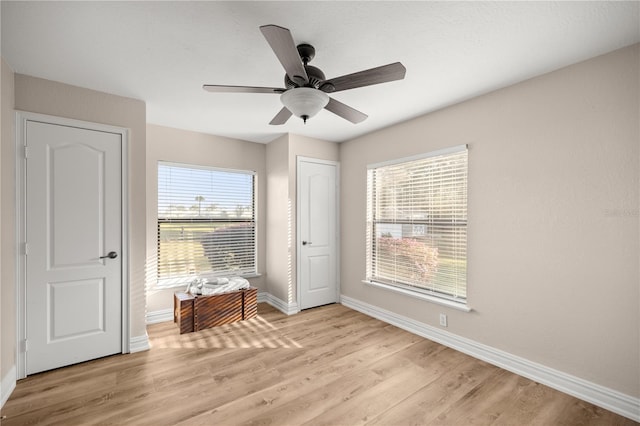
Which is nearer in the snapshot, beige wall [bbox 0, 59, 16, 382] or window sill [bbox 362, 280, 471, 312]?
beige wall [bbox 0, 59, 16, 382]

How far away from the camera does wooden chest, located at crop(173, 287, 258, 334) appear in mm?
3381

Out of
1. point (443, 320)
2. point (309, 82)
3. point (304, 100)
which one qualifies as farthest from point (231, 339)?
point (309, 82)

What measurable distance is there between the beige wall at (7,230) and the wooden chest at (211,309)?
1.37m

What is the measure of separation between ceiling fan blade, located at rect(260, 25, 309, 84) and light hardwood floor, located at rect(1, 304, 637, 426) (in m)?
2.19

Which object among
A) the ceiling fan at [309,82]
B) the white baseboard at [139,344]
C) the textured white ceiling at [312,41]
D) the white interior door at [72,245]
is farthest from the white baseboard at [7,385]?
the ceiling fan at [309,82]

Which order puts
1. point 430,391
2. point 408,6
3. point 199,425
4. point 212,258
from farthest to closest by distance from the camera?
1. point 212,258
2. point 430,391
3. point 199,425
4. point 408,6

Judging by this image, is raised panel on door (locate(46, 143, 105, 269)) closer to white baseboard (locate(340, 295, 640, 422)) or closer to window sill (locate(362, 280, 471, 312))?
window sill (locate(362, 280, 471, 312))

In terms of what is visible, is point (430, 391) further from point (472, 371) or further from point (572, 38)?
point (572, 38)

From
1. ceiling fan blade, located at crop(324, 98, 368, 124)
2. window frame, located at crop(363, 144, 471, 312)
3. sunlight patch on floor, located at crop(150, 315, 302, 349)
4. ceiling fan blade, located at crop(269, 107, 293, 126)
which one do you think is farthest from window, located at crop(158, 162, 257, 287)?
ceiling fan blade, located at crop(324, 98, 368, 124)

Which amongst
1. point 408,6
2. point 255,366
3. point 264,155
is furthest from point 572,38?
point 264,155

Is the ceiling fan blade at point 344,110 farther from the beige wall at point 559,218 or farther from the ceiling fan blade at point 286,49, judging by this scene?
the beige wall at point 559,218

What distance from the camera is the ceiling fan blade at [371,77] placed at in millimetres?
1683

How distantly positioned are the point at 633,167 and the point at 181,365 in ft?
12.4

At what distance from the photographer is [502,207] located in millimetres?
2652
